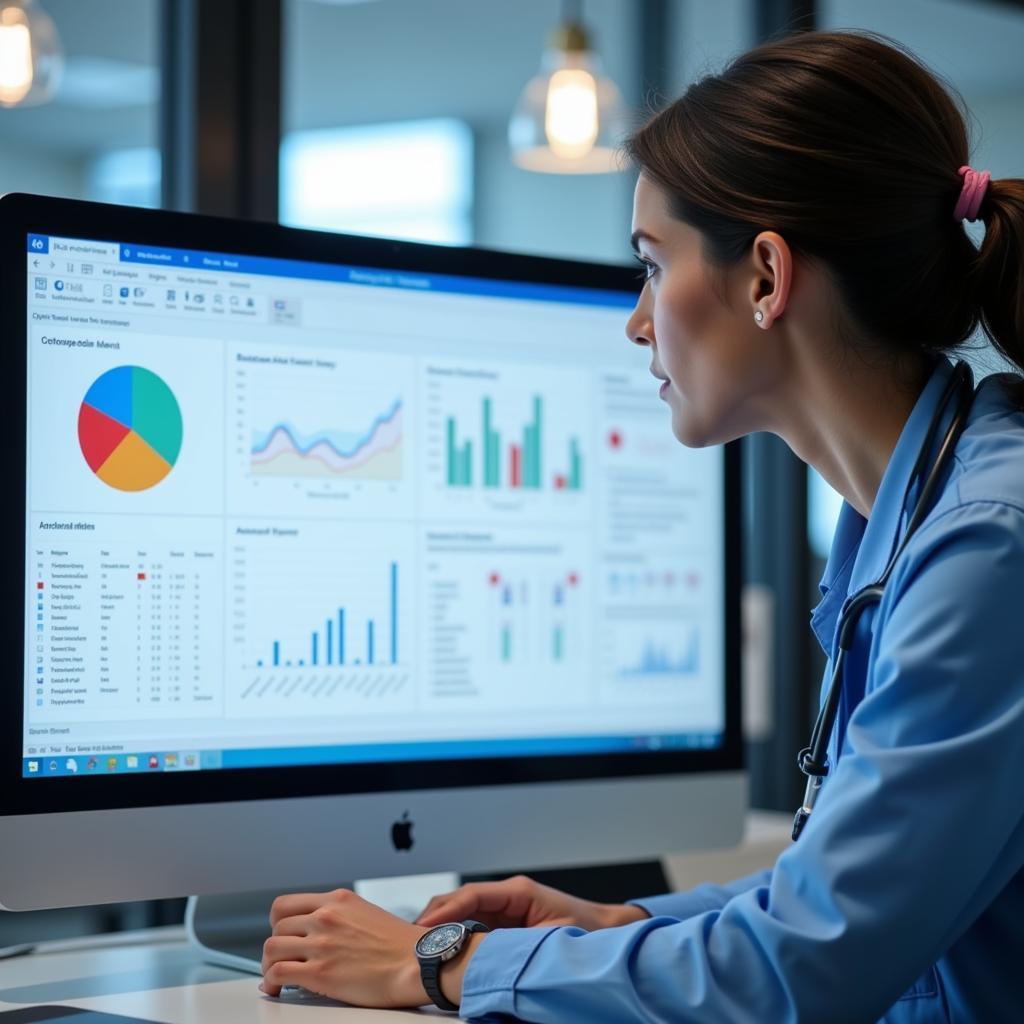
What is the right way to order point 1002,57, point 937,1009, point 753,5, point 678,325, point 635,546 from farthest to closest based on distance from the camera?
point 1002,57 < point 753,5 < point 635,546 < point 678,325 < point 937,1009

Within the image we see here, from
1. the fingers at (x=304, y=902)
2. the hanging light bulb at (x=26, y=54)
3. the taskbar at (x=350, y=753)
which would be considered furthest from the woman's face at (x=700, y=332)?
the hanging light bulb at (x=26, y=54)

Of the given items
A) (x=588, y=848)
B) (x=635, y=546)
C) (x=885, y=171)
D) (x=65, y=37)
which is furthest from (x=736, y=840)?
(x=65, y=37)

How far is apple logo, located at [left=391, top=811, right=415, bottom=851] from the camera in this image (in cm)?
116

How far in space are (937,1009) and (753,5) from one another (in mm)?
2161

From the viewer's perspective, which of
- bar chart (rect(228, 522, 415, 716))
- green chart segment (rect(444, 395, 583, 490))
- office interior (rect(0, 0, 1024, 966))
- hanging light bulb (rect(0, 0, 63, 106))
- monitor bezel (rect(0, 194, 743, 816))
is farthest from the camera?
hanging light bulb (rect(0, 0, 63, 106))

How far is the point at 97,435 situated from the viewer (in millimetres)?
1049

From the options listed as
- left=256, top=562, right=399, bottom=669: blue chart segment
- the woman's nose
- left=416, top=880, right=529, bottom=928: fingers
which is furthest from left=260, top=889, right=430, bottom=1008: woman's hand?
Result: the woman's nose

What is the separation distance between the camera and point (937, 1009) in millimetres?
875

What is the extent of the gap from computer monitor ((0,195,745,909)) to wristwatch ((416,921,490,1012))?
218 mm

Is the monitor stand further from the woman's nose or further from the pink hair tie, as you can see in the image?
the pink hair tie

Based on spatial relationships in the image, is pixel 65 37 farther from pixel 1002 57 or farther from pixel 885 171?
pixel 1002 57

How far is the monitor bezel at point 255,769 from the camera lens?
1004mm

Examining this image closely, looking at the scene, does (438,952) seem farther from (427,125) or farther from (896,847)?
(427,125)

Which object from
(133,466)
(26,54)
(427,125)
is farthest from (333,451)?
(427,125)
